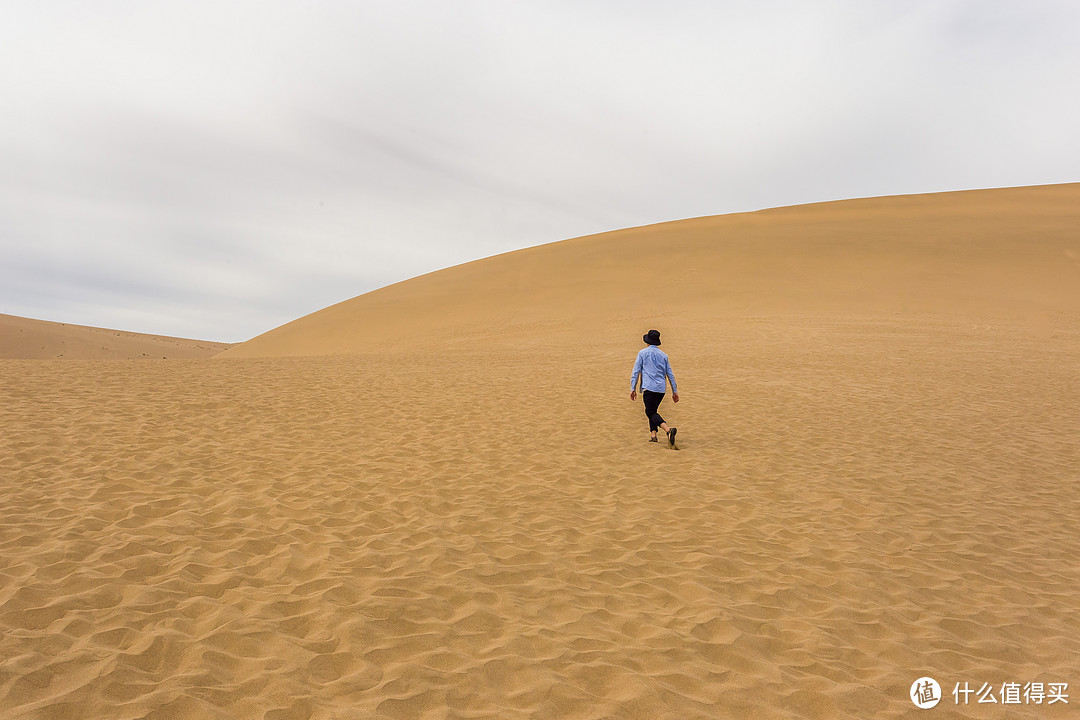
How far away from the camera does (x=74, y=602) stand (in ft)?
14.0

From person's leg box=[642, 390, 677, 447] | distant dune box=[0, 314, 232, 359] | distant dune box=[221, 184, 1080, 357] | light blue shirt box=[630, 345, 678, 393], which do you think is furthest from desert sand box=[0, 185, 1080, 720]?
distant dune box=[0, 314, 232, 359]

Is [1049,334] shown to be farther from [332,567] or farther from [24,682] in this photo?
[24,682]

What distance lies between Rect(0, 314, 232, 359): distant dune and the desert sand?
40.6 meters

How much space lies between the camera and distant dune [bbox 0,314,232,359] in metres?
47.1

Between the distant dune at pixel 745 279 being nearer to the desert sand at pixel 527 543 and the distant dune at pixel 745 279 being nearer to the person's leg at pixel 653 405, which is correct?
the desert sand at pixel 527 543

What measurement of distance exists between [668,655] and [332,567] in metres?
2.81

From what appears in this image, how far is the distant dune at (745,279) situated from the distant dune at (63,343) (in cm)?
1960

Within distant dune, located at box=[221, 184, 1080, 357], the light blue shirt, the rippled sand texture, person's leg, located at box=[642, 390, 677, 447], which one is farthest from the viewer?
distant dune, located at box=[221, 184, 1080, 357]

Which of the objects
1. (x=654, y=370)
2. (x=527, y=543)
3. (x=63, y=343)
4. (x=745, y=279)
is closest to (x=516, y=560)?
(x=527, y=543)

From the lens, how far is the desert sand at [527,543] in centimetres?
364

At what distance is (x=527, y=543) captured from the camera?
590cm

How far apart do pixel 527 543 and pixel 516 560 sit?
41 cm

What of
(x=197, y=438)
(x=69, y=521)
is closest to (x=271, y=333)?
(x=197, y=438)

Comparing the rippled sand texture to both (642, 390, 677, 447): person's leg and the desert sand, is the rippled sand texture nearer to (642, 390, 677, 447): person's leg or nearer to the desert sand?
the desert sand
